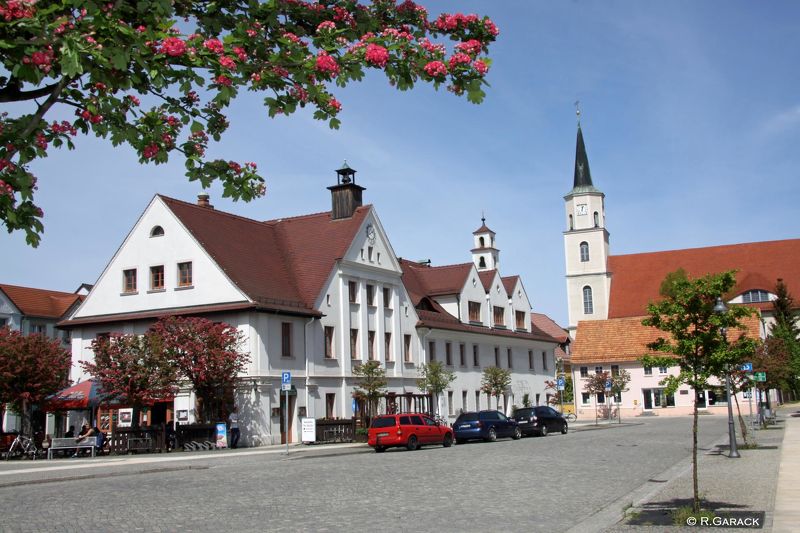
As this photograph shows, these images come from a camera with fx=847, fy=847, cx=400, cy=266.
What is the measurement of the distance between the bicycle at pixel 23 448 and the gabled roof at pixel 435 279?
2679 centimetres

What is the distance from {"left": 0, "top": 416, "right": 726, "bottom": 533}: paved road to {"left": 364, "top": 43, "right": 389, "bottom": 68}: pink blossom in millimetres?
6820

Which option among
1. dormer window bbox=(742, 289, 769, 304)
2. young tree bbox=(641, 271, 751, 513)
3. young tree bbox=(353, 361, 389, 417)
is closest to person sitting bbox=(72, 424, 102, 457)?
young tree bbox=(353, 361, 389, 417)

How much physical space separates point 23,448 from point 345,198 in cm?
2208

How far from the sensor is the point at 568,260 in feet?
346

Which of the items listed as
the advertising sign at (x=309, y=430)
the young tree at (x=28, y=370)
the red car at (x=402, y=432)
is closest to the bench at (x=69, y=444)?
the young tree at (x=28, y=370)

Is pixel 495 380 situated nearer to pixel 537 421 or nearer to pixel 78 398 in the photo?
pixel 537 421

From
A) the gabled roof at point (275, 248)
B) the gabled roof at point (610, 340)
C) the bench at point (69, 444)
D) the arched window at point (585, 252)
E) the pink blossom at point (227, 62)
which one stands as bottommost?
the bench at point (69, 444)

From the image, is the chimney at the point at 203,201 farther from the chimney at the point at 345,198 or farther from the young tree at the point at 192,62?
the young tree at the point at 192,62

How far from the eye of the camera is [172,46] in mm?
5703

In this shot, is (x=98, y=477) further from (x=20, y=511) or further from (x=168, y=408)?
(x=168, y=408)

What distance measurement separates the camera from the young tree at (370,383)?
4053 cm

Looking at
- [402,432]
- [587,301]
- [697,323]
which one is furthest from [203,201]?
[587,301]

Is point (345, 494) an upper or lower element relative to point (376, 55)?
lower

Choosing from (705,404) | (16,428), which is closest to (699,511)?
(16,428)
